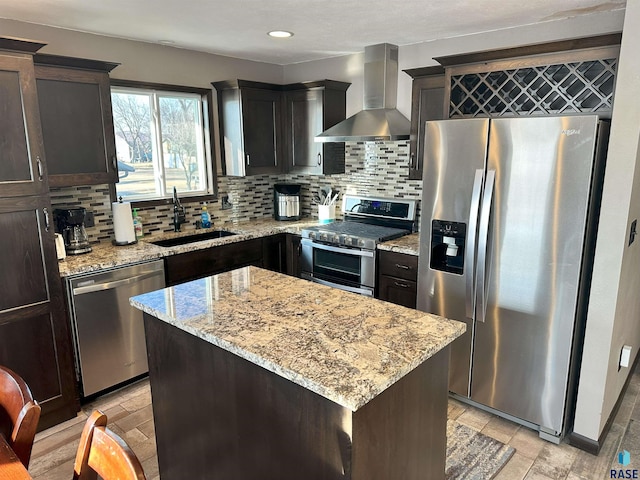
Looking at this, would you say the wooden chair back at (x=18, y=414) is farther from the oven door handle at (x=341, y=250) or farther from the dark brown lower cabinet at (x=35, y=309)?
the oven door handle at (x=341, y=250)

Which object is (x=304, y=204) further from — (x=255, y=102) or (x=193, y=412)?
(x=193, y=412)

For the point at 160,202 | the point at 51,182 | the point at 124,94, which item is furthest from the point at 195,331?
the point at 124,94

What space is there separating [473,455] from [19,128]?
3039mm

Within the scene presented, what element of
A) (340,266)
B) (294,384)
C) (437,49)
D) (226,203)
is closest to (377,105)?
(437,49)

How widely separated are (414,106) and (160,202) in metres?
2.25

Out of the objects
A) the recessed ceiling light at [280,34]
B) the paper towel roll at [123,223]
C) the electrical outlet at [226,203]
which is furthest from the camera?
the electrical outlet at [226,203]

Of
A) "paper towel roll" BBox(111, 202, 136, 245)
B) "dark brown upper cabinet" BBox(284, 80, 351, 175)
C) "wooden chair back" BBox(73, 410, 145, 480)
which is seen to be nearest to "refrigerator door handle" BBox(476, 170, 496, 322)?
"dark brown upper cabinet" BBox(284, 80, 351, 175)

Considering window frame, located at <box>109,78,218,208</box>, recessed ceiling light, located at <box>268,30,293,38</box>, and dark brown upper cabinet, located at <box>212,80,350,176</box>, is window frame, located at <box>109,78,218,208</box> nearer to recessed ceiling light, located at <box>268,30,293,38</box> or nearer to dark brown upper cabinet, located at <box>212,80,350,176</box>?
dark brown upper cabinet, located at <box>212,80,350,176</box>

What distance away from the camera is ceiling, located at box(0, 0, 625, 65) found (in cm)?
252

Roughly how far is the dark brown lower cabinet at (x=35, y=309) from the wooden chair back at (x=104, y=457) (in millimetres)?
1716

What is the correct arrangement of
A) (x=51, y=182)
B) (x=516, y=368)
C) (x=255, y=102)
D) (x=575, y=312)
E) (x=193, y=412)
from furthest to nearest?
(x=255, y=102)
(x=51, y=182)
(x=516, y=368)
(x=575, y=312)
(x=193, y=412)

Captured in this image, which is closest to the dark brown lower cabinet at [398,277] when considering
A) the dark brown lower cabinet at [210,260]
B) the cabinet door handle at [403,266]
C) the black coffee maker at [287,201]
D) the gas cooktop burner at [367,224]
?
the cabinet door handle at [403,266]

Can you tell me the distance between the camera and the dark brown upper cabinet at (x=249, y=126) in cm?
395

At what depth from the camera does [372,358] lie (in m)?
1.43
